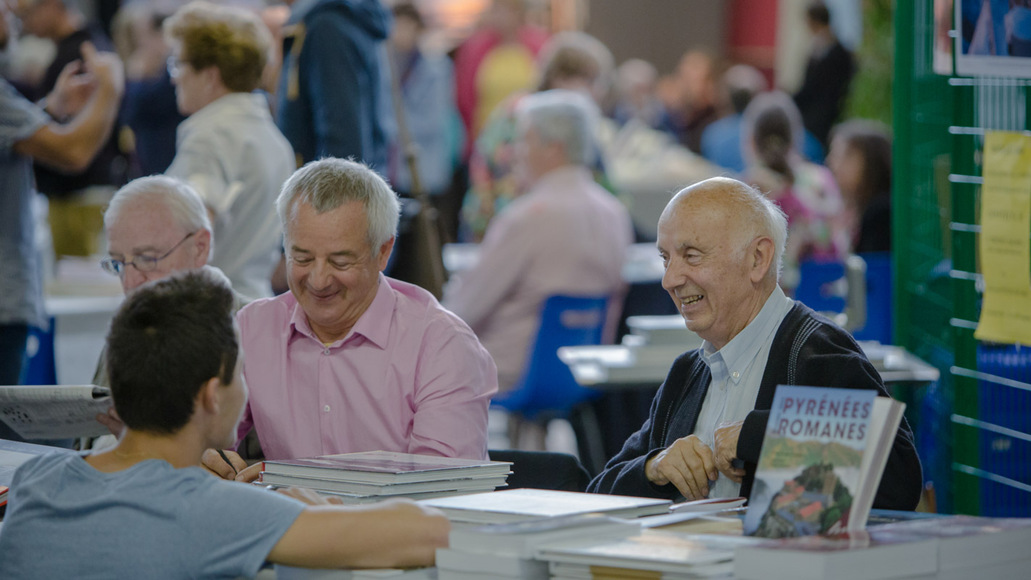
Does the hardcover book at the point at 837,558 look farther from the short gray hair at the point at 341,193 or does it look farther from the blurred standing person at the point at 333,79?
the blurred standing person at the point at 333,79

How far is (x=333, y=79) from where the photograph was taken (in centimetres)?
409

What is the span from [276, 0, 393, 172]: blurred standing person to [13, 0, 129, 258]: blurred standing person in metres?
2.44

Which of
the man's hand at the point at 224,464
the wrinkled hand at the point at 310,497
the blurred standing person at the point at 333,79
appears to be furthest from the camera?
the blurred standing person at the point at 333,79

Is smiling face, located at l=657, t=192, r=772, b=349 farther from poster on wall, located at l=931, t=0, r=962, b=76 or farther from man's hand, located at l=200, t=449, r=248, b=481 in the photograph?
poster on wall, located at l=931, t=0, r=962, b=76

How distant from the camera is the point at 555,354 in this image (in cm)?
492

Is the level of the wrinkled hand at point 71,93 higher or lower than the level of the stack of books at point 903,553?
higher

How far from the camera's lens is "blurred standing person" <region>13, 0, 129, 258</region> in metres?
6.39

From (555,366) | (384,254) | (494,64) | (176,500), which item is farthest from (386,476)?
(494,64)

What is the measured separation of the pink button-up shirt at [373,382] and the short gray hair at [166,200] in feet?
1.57

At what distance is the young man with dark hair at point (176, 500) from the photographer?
1.71m

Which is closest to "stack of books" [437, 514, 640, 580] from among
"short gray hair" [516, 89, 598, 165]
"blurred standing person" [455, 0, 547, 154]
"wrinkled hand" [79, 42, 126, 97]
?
"wrinkled hand" [79, 42, 126, 97]

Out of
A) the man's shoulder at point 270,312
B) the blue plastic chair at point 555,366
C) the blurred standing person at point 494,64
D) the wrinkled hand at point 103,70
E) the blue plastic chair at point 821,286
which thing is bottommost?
the blue plastic chair at point 555,366

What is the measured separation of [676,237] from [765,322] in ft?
0.76

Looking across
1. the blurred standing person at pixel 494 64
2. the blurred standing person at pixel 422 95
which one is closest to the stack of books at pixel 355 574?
the blurred standing person at pixel 422 95
